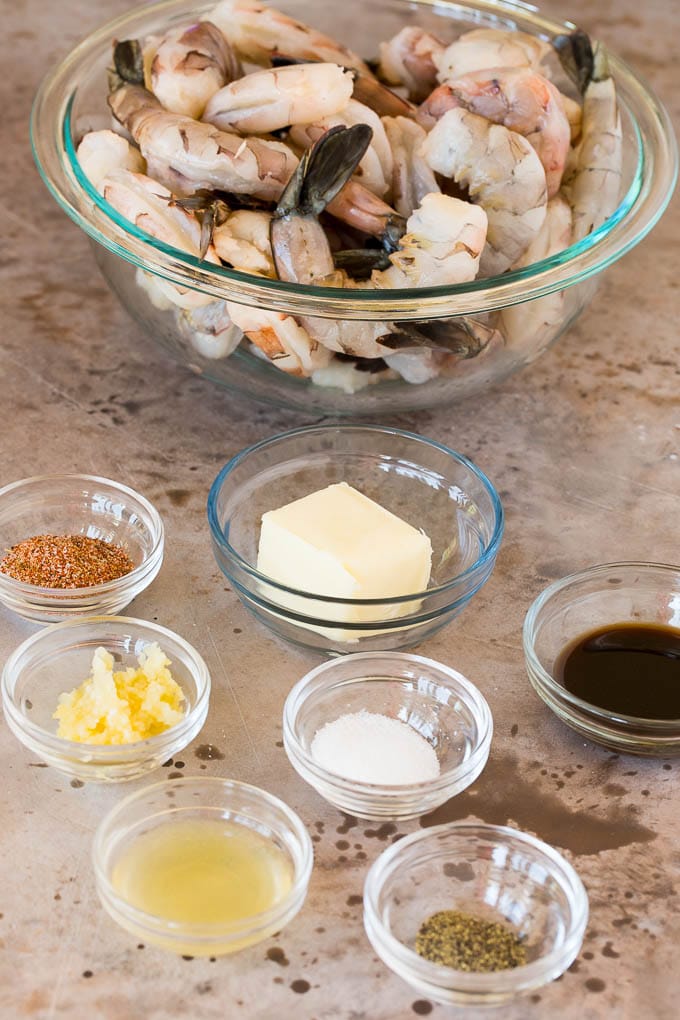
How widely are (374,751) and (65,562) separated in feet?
1.22

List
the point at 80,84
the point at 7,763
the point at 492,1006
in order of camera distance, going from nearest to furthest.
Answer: the point at 492,1006
the point at 7,763
the point at 80,84

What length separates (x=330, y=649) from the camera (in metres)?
1.21

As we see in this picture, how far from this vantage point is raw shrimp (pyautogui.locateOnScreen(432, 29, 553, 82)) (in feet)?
4.93

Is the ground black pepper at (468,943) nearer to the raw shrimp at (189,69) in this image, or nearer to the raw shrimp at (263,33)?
the raw shrimp at (189,69)

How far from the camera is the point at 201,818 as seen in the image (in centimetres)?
103

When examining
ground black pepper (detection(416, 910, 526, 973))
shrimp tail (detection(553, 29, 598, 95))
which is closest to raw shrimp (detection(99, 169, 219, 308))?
shrimp tail (detection(553, 29, 598, 95))

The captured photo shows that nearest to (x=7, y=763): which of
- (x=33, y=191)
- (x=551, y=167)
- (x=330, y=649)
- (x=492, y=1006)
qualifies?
(x=330, y=649)

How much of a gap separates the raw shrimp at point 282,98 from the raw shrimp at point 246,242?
12 cm

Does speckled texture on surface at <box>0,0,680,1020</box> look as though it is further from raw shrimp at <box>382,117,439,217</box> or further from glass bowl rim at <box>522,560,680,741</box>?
raw shrimp at <box>382,117,439,217</box>

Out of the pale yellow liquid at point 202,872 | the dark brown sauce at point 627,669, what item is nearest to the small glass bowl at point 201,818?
the pale yellow liquid at point 202,872

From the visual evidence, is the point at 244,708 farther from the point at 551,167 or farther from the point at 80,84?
the point at 80,84

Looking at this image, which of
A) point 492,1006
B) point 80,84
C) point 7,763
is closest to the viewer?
point 492,1006

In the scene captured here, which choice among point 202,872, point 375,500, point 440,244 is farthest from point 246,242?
point 202,872

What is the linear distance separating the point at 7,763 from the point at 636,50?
1967 millimetres
